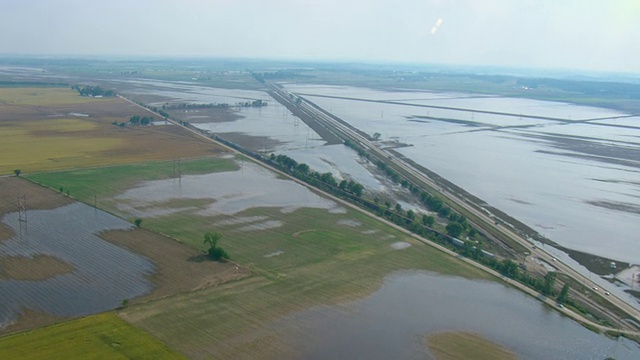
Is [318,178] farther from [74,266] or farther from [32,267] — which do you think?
[32,267]

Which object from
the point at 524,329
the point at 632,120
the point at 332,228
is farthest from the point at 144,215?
the point at 632,120

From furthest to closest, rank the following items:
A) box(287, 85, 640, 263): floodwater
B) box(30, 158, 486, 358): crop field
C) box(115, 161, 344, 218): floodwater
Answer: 1. box(287, 85, 640, 263): floodwater
2. box(115, 161, 344, 218): floodwater
3. box(30, 158, 486, 358): crop field

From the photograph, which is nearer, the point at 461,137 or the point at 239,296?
the point at 239,296

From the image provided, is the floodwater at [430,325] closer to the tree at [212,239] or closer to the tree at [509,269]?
the tree at [509,269]

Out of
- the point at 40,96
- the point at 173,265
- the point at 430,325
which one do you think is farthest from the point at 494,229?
the point at 40,96

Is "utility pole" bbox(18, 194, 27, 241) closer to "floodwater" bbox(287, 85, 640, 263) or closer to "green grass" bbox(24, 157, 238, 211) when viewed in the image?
"green grass" bbox(24, 157, 238, 211)

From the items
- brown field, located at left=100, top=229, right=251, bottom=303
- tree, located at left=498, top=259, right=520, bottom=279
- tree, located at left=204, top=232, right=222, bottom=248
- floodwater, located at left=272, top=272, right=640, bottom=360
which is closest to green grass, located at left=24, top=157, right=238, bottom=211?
brown field, located at left=100, top=229, right=251, bottom=303

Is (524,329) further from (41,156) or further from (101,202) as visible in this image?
(41,156)
